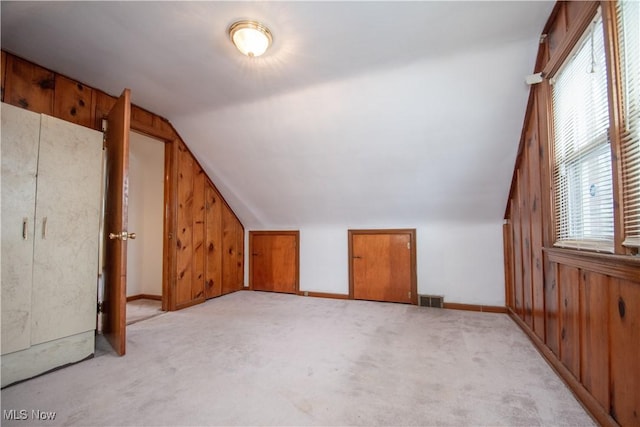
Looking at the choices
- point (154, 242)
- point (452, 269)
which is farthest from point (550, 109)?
point (154, 242)

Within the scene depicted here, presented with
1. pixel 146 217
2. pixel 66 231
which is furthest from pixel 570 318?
pixel 146 217

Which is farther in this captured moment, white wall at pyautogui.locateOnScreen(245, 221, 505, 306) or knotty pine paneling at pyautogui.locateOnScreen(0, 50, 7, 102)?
white wall at pyautogui.locateOnScreen(245, 221, 505, 306)

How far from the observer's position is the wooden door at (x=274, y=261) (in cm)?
421

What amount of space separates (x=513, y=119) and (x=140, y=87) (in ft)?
10.6

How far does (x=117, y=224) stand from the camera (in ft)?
6.86

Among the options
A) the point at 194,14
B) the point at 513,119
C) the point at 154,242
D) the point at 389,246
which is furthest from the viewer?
the point at 154,242

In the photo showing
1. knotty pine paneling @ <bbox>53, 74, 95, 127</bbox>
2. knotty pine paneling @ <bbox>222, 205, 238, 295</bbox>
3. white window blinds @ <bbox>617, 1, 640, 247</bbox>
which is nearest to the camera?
white window blinds @ <bbox>617, 1, 640, 247</bbox>

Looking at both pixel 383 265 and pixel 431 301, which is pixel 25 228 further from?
pixel 431 301

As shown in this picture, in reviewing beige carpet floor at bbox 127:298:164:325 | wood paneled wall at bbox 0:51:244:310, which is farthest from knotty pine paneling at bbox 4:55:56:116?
beige carpet floor at bbox 127:298:164:325

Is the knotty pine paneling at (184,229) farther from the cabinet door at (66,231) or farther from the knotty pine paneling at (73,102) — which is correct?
the cabinet door at (66,231)

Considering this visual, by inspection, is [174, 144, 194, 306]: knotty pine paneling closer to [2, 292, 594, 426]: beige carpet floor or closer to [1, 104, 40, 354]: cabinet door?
[2, 292, 594, 426]: beige carpet floor

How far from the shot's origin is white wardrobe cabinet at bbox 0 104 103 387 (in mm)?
1680

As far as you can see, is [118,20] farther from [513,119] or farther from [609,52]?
[513,119]

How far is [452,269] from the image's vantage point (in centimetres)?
335
